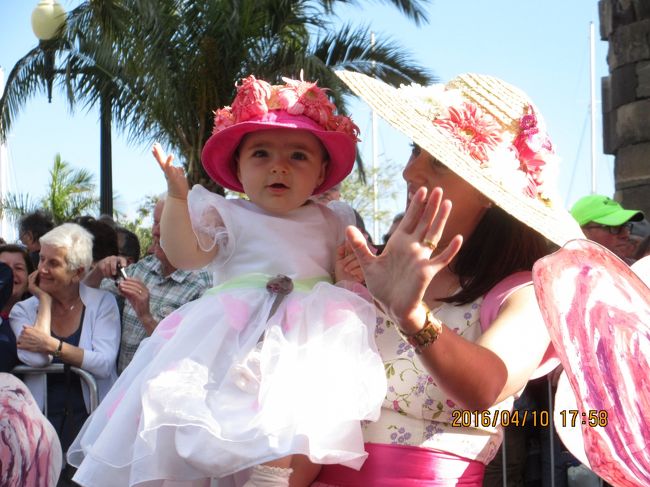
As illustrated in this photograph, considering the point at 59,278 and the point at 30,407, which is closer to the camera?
the point at 30,407

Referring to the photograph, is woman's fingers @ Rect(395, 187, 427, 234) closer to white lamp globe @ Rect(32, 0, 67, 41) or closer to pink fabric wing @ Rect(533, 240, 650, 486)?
pink fabric wing @ Rect(533, 240, 650, 486)

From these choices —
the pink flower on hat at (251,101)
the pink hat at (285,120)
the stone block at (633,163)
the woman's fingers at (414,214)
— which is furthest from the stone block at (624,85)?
the woman's fingers at (414,214)

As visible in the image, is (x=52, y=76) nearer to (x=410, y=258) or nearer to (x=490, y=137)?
(x=490, y=137)

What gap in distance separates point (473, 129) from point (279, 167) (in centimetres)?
70

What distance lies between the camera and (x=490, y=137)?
7.13 feet

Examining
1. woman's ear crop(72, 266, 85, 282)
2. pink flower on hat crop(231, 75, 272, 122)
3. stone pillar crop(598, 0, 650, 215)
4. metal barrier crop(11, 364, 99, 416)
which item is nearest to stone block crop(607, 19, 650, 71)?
stone pillar crop(598, 0, 650, 215)

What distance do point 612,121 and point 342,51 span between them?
485 centimetres

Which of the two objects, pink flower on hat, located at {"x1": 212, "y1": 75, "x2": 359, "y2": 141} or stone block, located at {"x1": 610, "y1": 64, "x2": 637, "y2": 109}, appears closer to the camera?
pink flower on hat, located at {"x1": 212, "y1": 75, "x2": 359, "y2": 141}

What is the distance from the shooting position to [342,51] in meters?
11.9

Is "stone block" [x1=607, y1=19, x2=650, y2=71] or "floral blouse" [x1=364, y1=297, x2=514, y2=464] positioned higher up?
"stone block" [x1=607, y1=19, x2=650, y2=71]

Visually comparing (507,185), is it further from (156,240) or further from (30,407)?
(156,240)

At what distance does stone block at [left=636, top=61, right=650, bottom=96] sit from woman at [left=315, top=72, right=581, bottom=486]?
557cm

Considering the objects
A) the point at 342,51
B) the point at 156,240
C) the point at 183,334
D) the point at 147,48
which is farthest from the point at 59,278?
the point at 342,51

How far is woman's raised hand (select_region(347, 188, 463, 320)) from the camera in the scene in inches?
67.6
